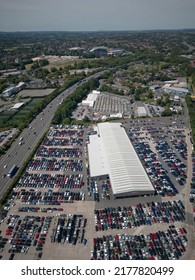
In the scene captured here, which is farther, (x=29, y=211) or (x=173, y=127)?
(x=173, y=127)

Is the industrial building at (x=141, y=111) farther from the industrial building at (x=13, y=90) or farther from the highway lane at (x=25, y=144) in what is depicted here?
the industrial building at (x=13, y=90)

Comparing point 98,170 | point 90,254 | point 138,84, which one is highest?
point 138,84

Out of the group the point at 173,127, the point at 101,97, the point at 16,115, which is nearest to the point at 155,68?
the point at 101,97

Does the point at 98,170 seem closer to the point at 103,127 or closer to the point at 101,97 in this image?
the point at 103,127

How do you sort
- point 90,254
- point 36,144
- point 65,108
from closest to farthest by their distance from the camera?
point 90,254
point 36,144
point 65,108

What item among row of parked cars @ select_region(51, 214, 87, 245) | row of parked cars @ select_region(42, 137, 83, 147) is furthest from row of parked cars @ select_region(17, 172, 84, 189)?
row of parked cars @ select_region(42, 137, 83, 147)
